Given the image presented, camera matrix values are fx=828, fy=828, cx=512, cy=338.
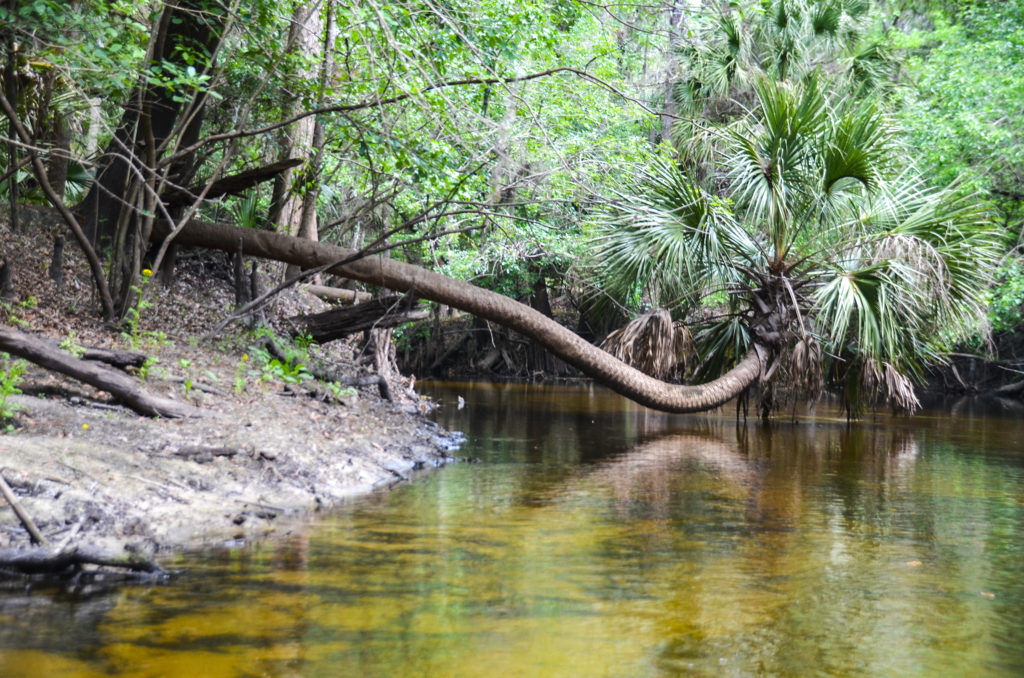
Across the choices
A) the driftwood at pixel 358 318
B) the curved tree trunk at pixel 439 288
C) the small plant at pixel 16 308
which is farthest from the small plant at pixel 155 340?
the driftwood at pixel 358 318

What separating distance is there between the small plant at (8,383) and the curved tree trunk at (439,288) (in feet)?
11.2

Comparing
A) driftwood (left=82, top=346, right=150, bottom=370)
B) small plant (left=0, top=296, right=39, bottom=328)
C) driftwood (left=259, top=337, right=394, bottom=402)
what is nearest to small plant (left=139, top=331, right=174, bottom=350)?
driftwood (left=82, top=346, right=150, bottom=370)

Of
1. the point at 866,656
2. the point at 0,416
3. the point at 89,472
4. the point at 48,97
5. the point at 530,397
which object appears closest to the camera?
the point at 866,656

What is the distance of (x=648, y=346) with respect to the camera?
10406 millimetres

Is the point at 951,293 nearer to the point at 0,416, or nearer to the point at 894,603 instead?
the point at 894,603

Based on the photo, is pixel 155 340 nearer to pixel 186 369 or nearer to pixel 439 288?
pixel 186 369

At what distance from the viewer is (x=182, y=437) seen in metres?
5.60

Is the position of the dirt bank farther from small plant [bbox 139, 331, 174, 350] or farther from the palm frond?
the palm frond

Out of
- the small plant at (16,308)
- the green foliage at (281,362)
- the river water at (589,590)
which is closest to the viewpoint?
the river water at (589,590)

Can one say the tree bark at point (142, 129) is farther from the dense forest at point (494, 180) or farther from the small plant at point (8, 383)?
the small plant at point (8, 383)

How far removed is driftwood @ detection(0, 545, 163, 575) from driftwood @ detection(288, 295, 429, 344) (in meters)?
5.61

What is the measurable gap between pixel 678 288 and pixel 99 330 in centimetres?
676

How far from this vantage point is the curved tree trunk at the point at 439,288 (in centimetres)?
884

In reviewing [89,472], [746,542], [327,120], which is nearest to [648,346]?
[327,120]
